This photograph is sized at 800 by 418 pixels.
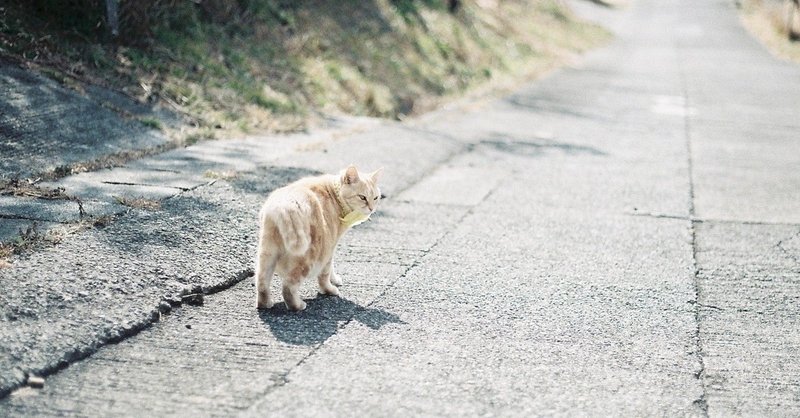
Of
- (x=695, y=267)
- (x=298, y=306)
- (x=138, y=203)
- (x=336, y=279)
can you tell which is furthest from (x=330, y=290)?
(x=695, y=267)

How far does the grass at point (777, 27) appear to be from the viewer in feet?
103

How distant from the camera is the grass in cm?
3148

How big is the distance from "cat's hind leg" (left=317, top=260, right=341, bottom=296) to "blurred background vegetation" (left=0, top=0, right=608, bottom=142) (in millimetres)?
4269

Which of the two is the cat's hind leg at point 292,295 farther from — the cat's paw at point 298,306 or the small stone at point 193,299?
the small stone at point 193,299

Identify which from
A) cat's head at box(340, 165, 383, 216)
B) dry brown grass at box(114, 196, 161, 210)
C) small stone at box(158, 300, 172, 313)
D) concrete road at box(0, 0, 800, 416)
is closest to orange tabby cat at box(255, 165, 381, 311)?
cat's head at box(340, 165, 383, 216)

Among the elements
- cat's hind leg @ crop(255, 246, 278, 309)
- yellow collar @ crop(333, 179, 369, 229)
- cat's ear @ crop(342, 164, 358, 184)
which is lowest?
cat's hind leg @ crop(255, 246, 278, 309)

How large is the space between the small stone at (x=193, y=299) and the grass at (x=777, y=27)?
89.3ft

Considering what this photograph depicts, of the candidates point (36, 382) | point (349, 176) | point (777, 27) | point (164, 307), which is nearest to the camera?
point (36, 382)

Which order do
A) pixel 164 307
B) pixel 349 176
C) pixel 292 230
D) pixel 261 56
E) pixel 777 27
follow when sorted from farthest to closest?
pixel 777 27
pixel 261 56
pixel 349 176
pixel 164 307
pixel 292 230

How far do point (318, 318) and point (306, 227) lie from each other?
56 cm

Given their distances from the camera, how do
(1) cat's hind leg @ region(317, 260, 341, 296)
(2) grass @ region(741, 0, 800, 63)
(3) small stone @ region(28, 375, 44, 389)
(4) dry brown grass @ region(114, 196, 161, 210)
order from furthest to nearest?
(2) grass @ region(741, 0, 800, 63) < (4) dry brown grass @ region(114, 196, 161, 210) < (1) cat's hind leg @ region(317, 260, 341, 296) < (3) small stone @ region(28, 375, 44, 389)

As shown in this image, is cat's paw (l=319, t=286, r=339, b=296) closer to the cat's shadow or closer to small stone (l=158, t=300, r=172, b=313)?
the cat's shadow

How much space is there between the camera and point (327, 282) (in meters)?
5.63

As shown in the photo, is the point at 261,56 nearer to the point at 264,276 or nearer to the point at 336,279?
the point at 336,279
